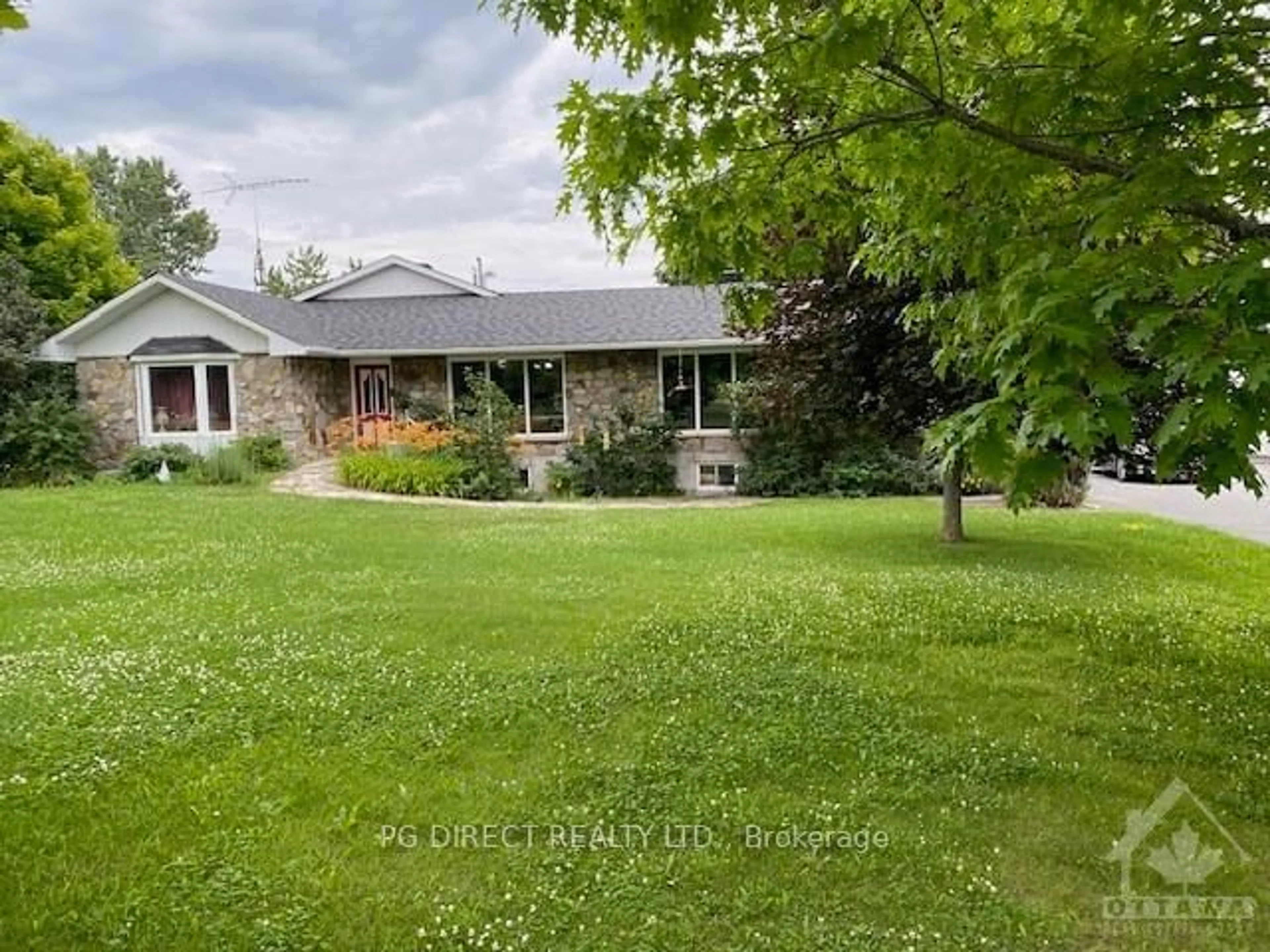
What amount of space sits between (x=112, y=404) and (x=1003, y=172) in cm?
1970

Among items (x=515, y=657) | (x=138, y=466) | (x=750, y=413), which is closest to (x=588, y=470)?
(x=750, y=413)

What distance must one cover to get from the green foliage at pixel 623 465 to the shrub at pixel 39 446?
9.43 m

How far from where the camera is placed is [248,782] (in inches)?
153

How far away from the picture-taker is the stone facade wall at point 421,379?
20578 millimetres

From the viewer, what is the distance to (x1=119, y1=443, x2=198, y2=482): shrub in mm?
18094

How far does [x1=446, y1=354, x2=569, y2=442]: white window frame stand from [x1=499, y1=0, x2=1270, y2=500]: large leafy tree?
49.5 ft

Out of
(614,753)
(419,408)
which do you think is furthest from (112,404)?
(614,753)

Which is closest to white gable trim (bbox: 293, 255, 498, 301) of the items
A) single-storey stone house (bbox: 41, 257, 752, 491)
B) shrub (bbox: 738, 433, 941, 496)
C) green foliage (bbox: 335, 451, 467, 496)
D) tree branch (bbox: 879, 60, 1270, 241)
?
single-storey stone house (bbox: 41, 257, 752, 491)

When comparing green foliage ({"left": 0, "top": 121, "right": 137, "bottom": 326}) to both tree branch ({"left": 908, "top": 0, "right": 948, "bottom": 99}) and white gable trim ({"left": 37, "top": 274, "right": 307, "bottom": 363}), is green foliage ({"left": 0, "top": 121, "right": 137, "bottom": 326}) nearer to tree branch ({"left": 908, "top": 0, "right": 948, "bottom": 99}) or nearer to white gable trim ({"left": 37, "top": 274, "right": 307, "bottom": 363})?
white gable trim ({"left": 37, "top": 274, "right": 307, "bottom": 363})

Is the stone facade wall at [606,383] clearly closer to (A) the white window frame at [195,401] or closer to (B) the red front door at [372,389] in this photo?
(B) the red front door at [372,389]

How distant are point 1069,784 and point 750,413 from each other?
555 inches

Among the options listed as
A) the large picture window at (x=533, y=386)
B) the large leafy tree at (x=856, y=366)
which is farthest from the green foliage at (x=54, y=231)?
the large leafy tree at (x=856, y=366)

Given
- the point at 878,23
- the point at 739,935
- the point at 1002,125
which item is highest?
the point at 878,23

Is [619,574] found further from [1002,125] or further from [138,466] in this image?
[138,466]
